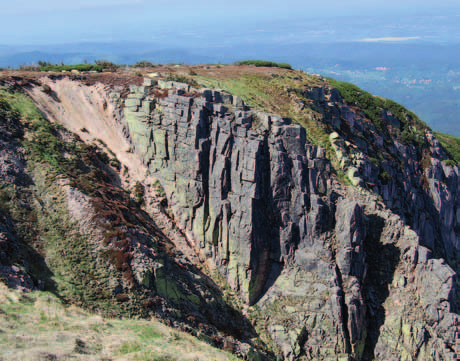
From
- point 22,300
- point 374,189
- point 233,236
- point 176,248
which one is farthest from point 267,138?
point 22,300

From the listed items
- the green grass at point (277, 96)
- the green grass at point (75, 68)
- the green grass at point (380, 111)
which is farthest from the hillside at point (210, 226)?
the green grass at point (380, 111)

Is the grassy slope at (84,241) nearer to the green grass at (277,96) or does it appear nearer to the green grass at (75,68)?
the green grass at (75,68)

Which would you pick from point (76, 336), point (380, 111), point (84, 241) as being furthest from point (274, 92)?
point (76, 336)

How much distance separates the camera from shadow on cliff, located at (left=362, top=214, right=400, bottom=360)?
→ 106 ft

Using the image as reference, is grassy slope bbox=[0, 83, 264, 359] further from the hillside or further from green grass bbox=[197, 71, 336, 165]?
green grass bbox=[197, 71, 336, 165]

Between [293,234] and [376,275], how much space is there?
8338mm

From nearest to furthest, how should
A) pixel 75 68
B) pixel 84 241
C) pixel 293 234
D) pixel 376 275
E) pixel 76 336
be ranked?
1. pixel 76 336
2. pixel 84 241
3. pixel 376 275
4. pixel 293 234
5. pixel 75 68

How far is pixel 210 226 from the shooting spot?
3603 cm

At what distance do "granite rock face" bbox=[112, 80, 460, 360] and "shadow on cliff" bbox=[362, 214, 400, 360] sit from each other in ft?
0.29

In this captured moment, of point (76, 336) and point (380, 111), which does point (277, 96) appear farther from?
point (76, 336)

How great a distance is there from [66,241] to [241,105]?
67.8ft

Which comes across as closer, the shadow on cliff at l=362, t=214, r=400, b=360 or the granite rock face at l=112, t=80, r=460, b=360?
the granite rock face at l=112, t=80, r=460, b=360

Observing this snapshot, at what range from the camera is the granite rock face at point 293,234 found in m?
31.3

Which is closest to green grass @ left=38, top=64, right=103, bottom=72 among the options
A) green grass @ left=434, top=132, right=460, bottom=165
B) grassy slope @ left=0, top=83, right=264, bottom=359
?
grassy slope @ left=0, top=83, right=264, bottom=359
